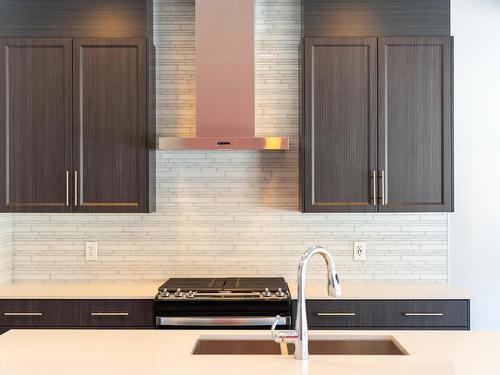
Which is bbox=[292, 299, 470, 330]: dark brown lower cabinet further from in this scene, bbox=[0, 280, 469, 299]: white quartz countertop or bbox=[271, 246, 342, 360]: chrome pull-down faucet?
bbox=[271, 246, 342, 360]: chrome pull-down faucet

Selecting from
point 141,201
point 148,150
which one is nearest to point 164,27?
point 148,150

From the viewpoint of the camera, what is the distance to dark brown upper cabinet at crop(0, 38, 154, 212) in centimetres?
357

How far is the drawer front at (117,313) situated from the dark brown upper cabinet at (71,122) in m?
0.60

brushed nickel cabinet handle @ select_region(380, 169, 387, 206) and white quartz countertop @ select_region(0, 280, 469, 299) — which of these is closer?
white quartz countertop @ select_region(0, 280, 469, 299)

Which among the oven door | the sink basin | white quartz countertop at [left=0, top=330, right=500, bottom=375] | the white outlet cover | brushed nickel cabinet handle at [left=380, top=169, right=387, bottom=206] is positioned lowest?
the oven door

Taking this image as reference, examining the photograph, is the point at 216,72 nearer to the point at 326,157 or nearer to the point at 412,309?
the point at 326,157

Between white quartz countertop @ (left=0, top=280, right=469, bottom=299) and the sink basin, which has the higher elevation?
the sink basin

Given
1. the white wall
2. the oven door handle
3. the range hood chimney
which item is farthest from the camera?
the white wall

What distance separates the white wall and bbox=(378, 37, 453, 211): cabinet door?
44 cm

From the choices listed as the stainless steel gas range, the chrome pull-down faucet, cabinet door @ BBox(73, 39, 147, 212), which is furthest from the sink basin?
cabinet door @ BBox(73, 39, 147, 212)

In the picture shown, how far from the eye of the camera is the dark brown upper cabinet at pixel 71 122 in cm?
357

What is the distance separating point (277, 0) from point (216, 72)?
0.78 metres

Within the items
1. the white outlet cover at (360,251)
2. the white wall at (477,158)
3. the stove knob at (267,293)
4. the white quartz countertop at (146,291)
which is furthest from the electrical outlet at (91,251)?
the white wall at (477,158)

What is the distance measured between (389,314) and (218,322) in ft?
3.39
